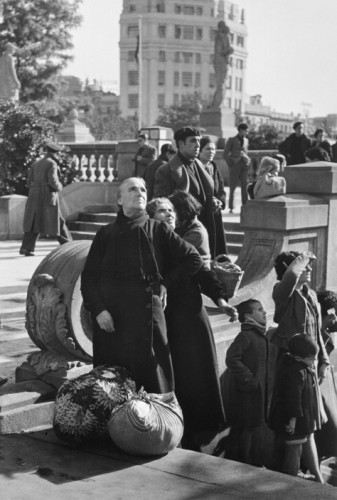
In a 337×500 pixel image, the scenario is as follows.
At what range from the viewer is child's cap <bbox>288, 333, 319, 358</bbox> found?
6.49 m

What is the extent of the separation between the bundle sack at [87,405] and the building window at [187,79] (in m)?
143

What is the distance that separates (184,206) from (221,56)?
1137 inches

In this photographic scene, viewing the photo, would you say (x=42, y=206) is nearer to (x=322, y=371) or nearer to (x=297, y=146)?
(x=297, y=146)

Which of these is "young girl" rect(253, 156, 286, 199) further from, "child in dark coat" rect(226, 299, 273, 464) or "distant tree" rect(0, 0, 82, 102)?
"distant tree" rect(0, 0, 82, 102)

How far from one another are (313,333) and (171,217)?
5.17 ft

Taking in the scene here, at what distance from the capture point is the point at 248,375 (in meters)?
6.90

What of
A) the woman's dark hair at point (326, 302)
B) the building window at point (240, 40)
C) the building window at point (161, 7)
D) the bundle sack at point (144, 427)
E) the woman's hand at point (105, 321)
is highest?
the building window at point (161, 7)

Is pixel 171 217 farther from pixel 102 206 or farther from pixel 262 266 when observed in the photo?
pixel 102 206

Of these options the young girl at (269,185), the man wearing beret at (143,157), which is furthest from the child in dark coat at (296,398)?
the man wearing beret at (143,157)

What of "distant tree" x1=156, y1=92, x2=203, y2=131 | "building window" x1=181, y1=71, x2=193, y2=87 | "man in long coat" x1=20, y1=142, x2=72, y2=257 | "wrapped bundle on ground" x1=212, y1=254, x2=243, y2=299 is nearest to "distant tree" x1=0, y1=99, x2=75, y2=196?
"man in long coat" x1=20, y1=142, x2=72, y2=257

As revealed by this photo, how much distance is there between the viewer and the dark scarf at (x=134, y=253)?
5770 millimetres

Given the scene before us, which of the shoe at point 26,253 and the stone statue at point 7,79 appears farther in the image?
the stone statue at point 7,79

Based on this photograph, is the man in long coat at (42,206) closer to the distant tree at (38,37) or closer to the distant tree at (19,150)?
the distant tree at (19,150)

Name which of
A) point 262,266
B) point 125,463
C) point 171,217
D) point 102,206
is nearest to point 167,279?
point 171,217
